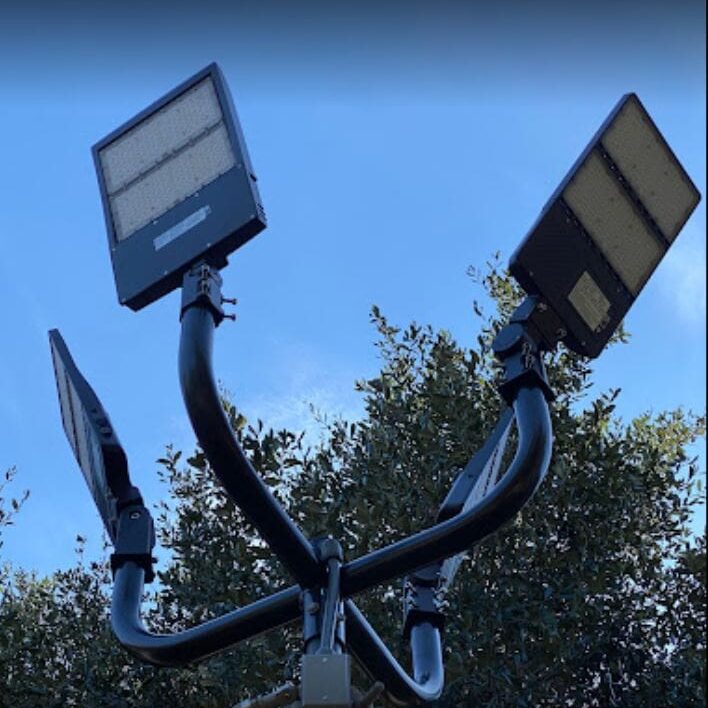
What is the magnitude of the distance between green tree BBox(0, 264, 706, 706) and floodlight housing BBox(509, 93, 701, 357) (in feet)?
24.8

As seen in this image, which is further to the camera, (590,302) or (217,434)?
(590,302)

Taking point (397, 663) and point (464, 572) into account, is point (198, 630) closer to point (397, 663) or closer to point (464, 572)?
point (397, 663)

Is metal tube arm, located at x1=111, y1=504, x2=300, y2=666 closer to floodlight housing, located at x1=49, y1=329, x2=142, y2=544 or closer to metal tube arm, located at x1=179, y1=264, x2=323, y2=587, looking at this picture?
metal tube arm, located at x1=179, y1=264, x2=323, y2=587

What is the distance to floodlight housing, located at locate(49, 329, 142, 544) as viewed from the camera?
12.6ft

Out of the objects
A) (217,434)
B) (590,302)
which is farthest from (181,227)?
(590,302)

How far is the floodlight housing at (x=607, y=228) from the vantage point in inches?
154

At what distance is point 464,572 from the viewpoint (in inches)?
475

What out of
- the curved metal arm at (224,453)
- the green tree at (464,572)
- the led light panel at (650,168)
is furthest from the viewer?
the green tree at (464,572)

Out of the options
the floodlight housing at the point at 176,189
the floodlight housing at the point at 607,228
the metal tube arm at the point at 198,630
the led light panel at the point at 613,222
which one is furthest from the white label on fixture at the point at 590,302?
the metal tube arm at the point at 198,630

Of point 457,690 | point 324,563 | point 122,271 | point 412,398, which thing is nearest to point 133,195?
point 122,271

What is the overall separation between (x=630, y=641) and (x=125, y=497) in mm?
10200

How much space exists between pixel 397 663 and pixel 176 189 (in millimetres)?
1826

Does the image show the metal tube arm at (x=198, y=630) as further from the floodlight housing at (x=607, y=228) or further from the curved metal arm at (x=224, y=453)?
the floodlight housing at (x=607, y=228)

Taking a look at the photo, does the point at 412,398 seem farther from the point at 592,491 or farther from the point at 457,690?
the point at 457,690
